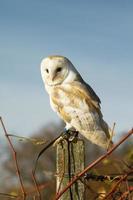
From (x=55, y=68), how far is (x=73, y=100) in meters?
0.30

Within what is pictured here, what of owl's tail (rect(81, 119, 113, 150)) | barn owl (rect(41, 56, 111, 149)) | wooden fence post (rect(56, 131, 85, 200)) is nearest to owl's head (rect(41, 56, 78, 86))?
barn owl (rect(41, 56, 111, 149))

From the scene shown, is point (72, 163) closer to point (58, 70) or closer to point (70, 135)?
point (70, 135)

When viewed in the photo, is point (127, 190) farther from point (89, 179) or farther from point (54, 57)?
point (54, 57)

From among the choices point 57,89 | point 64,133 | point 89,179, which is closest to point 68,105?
point 57,89

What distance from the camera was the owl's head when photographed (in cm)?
293

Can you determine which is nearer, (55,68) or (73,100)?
(73,100)

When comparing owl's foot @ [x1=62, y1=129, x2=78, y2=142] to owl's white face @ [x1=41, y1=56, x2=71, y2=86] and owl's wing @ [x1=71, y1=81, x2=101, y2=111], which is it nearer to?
owl's wing @ [x1=71, y1=81, x2=101, y2=111]

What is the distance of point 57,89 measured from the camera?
293 cm

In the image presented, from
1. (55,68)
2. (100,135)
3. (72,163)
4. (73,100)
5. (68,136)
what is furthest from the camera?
(55,68)

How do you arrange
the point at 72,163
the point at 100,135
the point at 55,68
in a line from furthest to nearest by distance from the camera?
the point at 55,68
the point at 100,135
the point at 72,163

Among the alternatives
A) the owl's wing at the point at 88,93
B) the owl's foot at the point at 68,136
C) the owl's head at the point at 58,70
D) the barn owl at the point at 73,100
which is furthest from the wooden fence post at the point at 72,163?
the owl's head at the point at 58,70

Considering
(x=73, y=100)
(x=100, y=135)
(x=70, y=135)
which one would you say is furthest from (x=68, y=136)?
(x=73, y=100)

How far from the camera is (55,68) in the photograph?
2.99 metres

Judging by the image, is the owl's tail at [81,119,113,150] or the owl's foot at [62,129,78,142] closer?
the owl's foot at [62,129,78,142]
